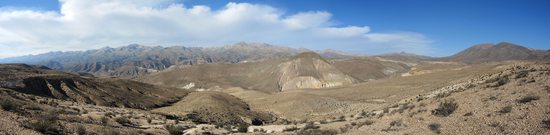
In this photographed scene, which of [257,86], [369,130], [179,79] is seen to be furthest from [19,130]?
[179,79]

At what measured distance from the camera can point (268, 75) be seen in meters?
144

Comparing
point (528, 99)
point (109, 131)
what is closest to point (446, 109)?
point (528, 99)

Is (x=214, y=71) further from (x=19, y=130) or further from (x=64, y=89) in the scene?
(x=19, y=130)

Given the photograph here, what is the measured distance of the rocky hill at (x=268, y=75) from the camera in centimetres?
12538

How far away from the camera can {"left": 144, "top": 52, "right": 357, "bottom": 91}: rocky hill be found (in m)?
125

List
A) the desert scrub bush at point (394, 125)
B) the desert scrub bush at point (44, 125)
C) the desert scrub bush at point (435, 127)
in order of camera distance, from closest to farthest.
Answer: the desert scrub bush at point (44, 125) < the desert scrub bush at point (435, 127) < the desert scrub bush at point (394, 125)

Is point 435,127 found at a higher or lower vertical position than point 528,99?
lower

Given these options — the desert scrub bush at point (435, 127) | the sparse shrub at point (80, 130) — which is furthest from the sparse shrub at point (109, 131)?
the desert scrub bush at point (435, 127)

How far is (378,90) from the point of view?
2721 inches

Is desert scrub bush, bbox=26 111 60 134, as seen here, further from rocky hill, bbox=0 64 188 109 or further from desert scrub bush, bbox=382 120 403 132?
rocky hill, bbox=0 64 188 109

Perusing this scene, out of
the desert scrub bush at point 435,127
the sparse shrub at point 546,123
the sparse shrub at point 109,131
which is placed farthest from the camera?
the sparse shrub at point 109,131

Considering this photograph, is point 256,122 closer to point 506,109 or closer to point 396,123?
point 396,123

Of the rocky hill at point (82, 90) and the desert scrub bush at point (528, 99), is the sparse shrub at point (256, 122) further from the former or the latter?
the desert scrub bush at point (528, 99)

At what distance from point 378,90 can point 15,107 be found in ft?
183
